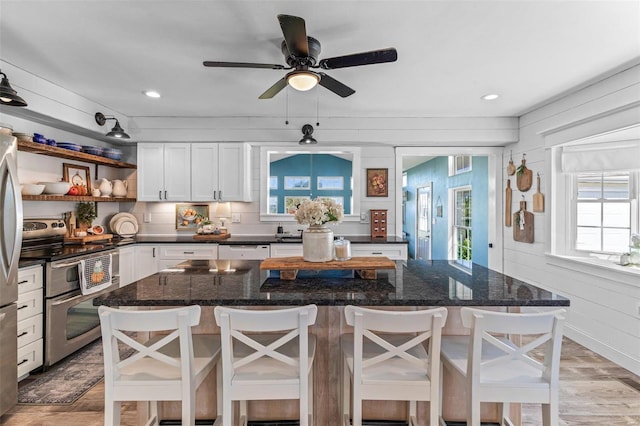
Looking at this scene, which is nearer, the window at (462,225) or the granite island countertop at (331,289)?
the granite island countertop at (331,289)

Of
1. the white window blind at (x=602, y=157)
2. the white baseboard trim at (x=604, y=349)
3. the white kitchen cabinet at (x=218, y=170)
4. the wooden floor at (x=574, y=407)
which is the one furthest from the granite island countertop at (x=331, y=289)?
the white kitchen cabinet at (x=218, y=170)

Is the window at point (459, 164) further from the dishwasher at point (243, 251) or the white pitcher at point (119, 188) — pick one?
the white pitcher at point (119, 188)

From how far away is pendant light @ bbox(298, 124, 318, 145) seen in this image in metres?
3.60

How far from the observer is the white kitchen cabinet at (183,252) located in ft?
13.2

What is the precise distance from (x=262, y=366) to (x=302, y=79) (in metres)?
1.63

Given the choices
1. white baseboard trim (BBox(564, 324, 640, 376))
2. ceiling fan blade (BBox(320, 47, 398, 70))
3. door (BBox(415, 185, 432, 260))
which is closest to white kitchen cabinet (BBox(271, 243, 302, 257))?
ceiling fan blade (BBox(320, 47, 398, 70))

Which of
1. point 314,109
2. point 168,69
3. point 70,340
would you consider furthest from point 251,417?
point 314,109

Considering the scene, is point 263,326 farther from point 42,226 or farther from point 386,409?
point 42,226

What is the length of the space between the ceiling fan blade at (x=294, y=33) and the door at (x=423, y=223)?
20.3 feet

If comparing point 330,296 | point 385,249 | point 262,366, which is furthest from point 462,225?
point 262,366

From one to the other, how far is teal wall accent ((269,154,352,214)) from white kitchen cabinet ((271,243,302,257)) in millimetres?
717

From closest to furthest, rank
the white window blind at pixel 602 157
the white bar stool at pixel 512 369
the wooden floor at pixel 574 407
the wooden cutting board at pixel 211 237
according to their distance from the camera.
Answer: the white bar stool at pixel 512 369
the wooden floor at pixel 574 407
the white window blind at pixel 602 157
the wooden cutting board at pixel 211 237

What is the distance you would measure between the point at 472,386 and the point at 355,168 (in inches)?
134

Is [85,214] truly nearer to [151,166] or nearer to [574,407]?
[151,166]
